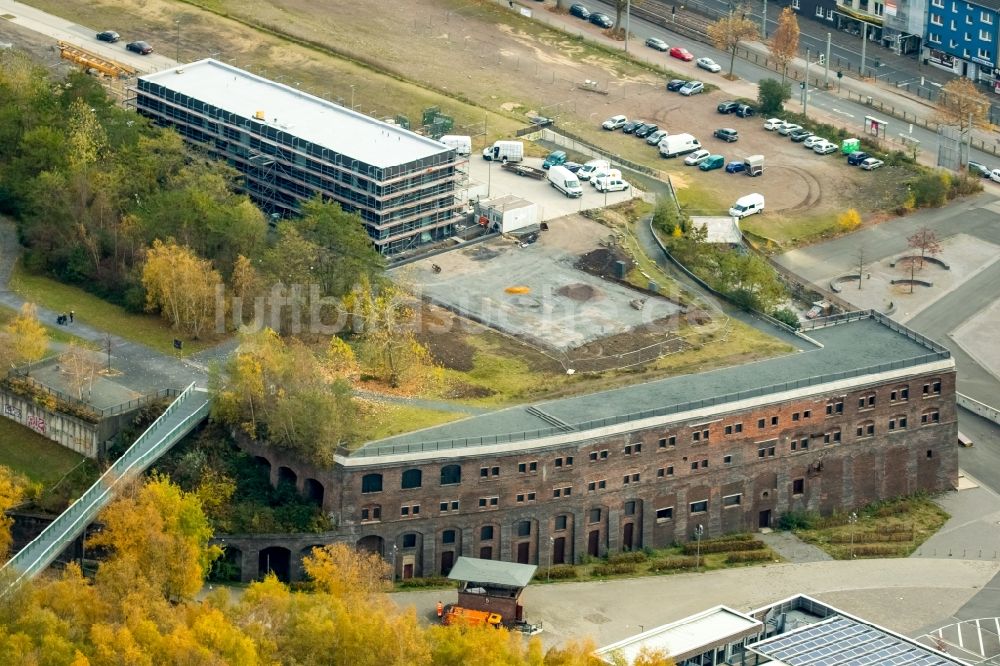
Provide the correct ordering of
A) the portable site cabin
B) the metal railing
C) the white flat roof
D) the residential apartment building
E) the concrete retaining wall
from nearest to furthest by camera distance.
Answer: the white flat roof → the portable site cabin → the metal railing → the residential apartment building → the concrete retaining wall

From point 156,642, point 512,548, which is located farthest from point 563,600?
point 156,642

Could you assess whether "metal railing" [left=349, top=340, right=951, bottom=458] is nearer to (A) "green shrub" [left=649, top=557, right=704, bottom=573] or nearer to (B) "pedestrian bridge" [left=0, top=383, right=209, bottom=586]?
(A) "green shrub" [left=649, top=557, right=704, bottom=573]

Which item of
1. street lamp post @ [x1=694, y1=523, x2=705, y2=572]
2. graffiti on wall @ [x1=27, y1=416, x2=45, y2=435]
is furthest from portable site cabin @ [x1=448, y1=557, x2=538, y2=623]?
graffiti on wall @ [x1=27, y1=416, x2=45, y2=435]

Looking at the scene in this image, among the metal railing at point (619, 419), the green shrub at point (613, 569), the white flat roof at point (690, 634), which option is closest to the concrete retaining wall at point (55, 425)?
the metal railing at point (619, 419)

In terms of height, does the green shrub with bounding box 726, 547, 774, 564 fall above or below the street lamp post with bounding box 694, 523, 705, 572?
below

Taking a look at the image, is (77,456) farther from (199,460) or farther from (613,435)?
(613,435)

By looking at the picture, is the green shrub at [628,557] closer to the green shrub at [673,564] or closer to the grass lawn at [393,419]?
the green shrub at [673,564]

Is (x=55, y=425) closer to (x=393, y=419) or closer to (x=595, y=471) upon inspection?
(x=393, y=419)
